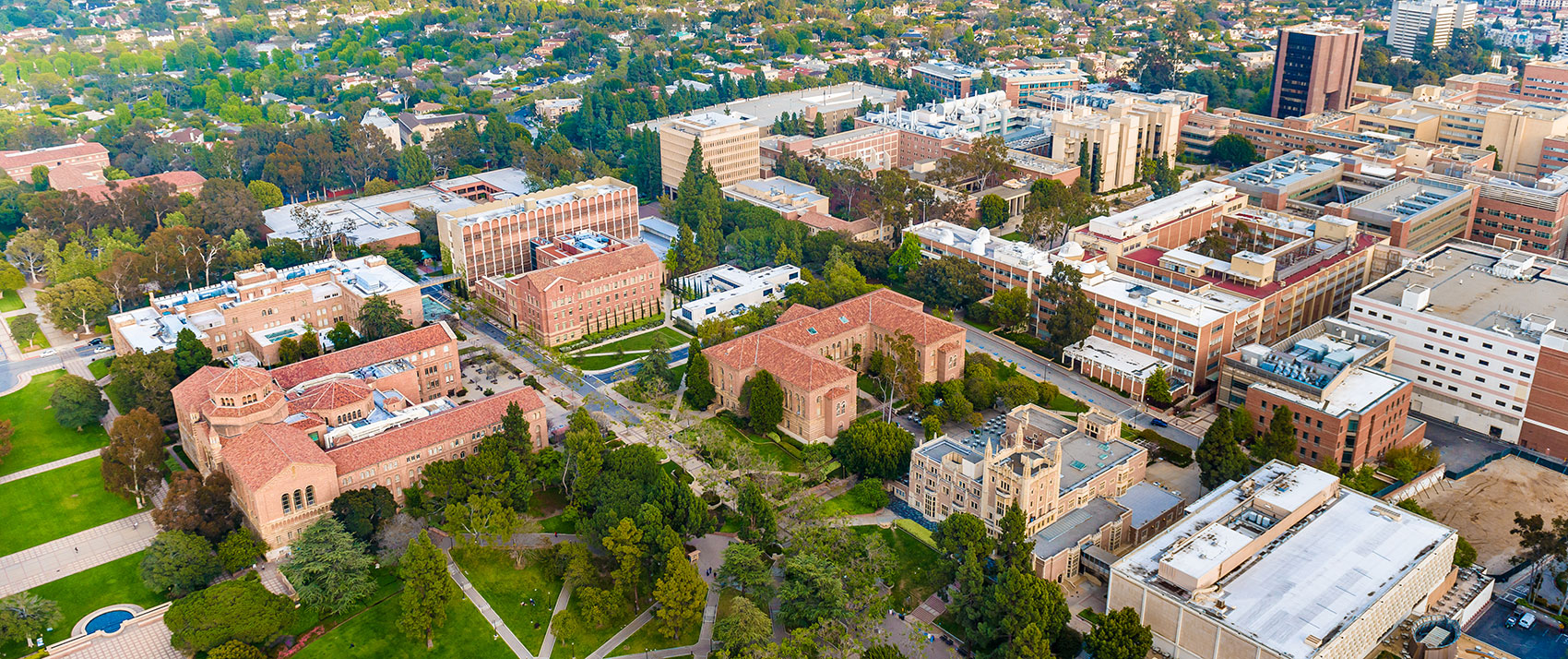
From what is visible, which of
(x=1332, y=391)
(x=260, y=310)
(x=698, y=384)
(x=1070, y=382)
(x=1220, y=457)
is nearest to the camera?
(x=1220, y=457)

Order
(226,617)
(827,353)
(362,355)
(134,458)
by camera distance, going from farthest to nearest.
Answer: (827,353), (362,355), (134,458), (226,617)

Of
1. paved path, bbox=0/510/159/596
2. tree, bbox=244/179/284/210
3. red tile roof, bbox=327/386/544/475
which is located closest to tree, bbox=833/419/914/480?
red tile roof, bbox=327/386/544/475

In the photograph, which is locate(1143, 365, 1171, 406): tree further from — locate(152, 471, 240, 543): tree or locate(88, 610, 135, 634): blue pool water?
locate(88, 610, 135, 634): blue pool water

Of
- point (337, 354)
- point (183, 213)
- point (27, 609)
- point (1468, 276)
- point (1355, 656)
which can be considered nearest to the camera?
point (1355, 656)

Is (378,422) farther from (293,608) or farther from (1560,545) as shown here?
(1560,545)

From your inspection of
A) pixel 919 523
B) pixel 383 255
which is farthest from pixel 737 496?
pixel 383 255

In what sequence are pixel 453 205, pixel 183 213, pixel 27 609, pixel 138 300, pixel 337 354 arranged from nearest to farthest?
1. pixel 27 609
2. pixel 337 354
3. pixel 138 300
4. pixel 183 213
5. pixel 453 205

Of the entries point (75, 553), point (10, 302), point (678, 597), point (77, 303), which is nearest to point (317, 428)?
point (75, 553)

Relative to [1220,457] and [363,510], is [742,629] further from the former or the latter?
[1220,457]

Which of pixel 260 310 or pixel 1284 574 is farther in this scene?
pixel 260 310
